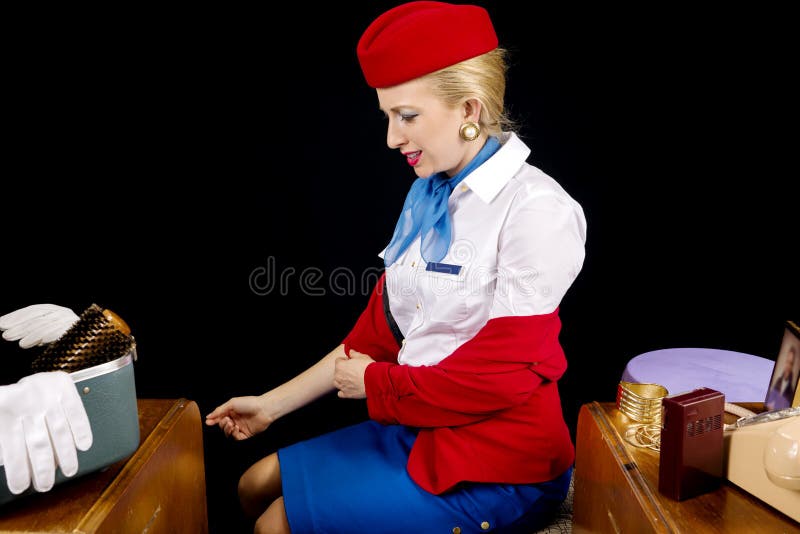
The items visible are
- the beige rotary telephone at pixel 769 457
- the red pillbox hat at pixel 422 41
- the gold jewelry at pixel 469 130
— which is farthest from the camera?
the gold jewelry at pixel 469 130

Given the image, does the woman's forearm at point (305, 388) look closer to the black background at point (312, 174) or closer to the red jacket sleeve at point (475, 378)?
the red jacket sleeve at point (475, 378)

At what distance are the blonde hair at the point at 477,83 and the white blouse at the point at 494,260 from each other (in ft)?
0.31

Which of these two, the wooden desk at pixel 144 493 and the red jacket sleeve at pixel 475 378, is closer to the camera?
the wooden desk at pixel 144 493

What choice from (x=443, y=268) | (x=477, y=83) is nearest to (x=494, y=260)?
(x=443, y=268)

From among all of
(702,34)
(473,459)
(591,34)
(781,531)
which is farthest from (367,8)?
(781,531)

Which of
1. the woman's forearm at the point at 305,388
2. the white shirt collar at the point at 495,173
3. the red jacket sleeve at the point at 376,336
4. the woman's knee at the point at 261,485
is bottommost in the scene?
the woman's knee at the point at 261,485

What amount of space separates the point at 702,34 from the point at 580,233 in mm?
1194

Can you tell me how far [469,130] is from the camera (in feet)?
5.53

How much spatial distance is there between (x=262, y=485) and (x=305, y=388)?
0.28m

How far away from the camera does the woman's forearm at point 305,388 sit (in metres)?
1.99

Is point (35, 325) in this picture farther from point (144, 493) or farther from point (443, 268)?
point (443, 268)

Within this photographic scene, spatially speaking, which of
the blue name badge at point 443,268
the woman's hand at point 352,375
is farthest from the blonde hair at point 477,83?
the woman's hand at point 352,375

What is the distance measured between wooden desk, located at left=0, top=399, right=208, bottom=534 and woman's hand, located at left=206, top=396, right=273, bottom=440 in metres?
0.20

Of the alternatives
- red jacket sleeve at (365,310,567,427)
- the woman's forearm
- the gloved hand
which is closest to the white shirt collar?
red jacket sleeve at (365,310,567,427)
